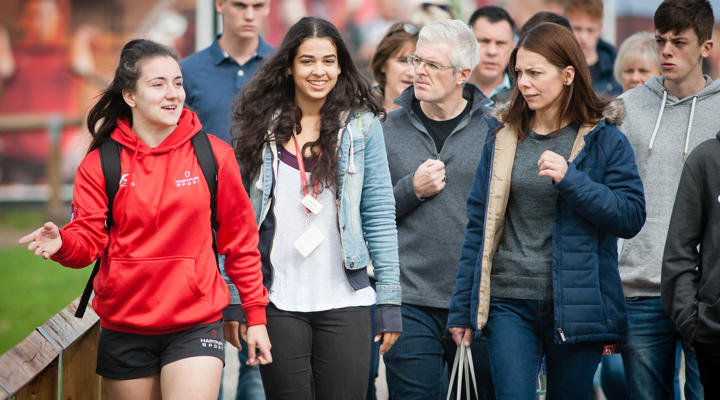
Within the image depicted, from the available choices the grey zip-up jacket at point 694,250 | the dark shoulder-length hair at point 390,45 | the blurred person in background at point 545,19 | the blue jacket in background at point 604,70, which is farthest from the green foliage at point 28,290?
the grey zip-up jacket at point 694,250

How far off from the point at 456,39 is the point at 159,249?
2118mm

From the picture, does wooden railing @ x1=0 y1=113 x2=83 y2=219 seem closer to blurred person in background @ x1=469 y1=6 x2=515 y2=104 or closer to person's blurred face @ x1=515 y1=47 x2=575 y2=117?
blurred person in background @ x1=469 y1=6 x2=515 y2=104

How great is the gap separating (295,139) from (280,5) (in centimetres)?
1103

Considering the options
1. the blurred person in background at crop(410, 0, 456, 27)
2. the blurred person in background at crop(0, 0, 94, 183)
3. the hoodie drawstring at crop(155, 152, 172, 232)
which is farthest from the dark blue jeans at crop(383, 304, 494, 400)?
the blurred person in background at crop(0, 0, 94, 183)

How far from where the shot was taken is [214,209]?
405 cm

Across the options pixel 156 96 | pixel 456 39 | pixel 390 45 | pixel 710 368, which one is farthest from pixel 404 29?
pixel 710 368

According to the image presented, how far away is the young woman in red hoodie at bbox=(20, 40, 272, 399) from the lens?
3.83m

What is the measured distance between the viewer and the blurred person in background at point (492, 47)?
661 centimetres

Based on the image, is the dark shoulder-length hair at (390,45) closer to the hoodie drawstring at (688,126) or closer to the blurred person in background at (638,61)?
the blurred person in background at (638,61)

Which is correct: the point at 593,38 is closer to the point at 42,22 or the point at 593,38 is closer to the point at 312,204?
the point at 312,204

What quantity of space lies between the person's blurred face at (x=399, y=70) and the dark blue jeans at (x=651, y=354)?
7.07ft

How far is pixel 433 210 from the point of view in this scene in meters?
5.00

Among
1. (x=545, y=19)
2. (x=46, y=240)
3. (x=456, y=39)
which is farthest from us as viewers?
(x=545, y=19)

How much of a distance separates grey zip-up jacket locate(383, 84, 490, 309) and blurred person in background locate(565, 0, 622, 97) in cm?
222
